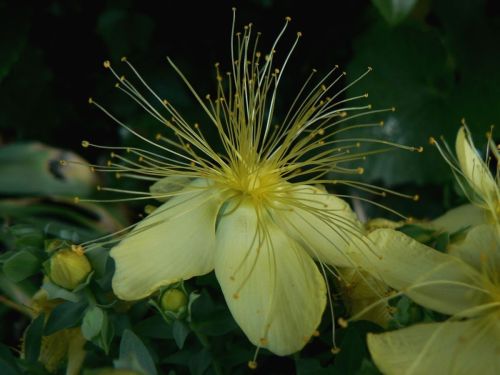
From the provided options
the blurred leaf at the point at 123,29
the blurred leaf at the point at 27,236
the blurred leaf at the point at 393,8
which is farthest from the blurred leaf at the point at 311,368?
the blurred leaf at the point at 123,29

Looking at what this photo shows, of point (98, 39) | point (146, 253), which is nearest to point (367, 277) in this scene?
point (146, 253)

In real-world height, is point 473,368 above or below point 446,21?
below

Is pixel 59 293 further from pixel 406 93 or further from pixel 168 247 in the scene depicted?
pixel 406 93

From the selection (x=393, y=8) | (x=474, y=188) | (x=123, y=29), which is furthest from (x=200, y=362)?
(x=123, y=29)

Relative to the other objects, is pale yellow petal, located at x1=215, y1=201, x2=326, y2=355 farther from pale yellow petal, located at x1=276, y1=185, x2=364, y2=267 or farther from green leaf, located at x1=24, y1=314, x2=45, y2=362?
green leaf, located at x1=24, y1=314, x2=45, y2=362

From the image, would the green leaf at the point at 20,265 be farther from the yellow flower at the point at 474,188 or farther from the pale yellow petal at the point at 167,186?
the yellow flower at the point at 474,188

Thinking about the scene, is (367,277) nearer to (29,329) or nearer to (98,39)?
(29,329)
